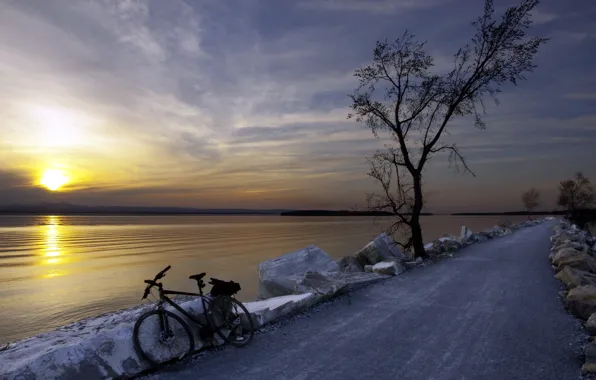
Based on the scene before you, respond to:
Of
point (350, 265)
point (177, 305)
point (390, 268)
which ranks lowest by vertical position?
point (350, 265)

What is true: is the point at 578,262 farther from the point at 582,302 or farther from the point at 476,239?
the point at 476,239

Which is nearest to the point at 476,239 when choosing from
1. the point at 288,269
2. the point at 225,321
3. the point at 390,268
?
the point at 390,268

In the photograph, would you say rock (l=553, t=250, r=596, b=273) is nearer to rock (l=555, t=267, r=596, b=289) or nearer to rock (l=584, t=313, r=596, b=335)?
rock (l=555, t=267, r=596, b=289)

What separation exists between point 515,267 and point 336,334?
9434 millimetres

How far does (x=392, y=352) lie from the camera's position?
5.81 metres

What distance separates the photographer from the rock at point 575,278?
894cm

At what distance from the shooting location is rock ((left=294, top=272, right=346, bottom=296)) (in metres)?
9.10

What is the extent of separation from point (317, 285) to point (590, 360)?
18.5 ft

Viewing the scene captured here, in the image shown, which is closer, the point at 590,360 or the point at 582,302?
the point at 590,360

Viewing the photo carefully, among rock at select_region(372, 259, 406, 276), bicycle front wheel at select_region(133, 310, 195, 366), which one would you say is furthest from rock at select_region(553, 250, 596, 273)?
bicycle front wheel at select_region(133, 310, 195, 366)

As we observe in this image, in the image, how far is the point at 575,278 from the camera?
9.24 meters

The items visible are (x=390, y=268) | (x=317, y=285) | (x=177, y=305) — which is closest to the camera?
(x=177, y=305)

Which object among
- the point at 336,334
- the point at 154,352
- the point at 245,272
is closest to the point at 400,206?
the point at 245,272

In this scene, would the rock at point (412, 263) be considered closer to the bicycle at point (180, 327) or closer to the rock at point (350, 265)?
the rock at point (350, 265)
